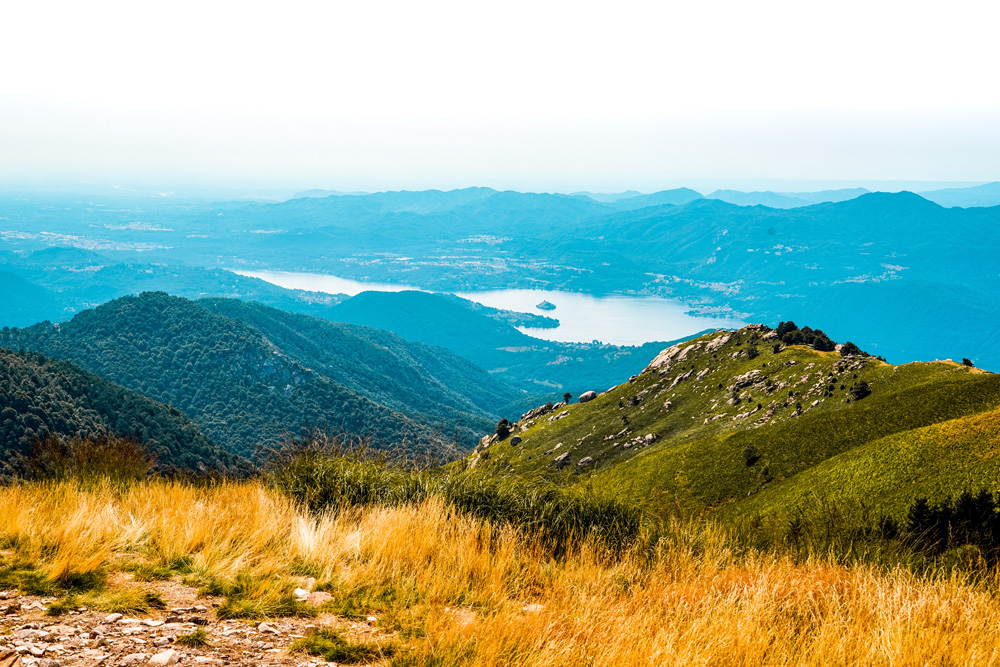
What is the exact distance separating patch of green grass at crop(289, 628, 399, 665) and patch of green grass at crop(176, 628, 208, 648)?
0.63m

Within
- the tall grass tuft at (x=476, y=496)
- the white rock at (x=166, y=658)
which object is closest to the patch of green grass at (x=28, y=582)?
the white rock at (x=166, y=658)

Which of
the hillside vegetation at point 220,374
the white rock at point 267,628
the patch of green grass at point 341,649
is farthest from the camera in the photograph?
the hillside vegetation at point 220,374

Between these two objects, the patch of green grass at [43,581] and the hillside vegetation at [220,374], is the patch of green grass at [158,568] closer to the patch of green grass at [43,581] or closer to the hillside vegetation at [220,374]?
the patch of green grass at [43,581]

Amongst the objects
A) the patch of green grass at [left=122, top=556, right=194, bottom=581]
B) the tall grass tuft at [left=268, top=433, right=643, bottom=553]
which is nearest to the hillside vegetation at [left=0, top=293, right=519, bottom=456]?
the tall grass tuft at [left=268, top=433, right=643, bottom=553]

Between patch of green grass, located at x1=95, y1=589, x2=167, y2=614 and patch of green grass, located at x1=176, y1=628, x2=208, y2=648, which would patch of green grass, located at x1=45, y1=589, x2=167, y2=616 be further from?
patch of green grass, located at x1=176, y1=628, x2=208, y2=648

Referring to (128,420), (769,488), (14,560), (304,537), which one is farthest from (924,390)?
(128,420)

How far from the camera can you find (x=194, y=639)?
448 centimetres

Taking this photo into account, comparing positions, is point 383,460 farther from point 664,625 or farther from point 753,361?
point 753,361

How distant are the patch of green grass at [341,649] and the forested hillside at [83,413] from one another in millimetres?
46999

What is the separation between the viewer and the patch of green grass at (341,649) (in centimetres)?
440

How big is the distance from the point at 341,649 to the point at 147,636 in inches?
56.6

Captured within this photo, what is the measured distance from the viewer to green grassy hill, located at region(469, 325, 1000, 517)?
1928cm

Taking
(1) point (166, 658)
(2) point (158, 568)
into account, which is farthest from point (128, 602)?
(1) point (166, 658)

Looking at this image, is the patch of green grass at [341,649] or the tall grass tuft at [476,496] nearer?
the patch of green grass at [341,649]
